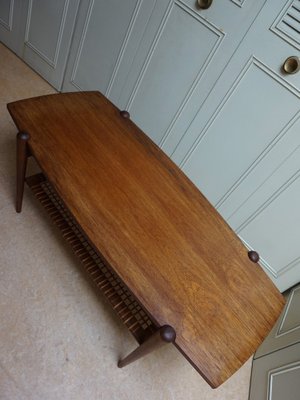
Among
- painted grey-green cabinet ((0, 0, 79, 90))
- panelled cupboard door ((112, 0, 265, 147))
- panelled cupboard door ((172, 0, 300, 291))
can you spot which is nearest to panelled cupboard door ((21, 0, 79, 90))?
painted grey-green cabinet ((0, 0, 79, 90))

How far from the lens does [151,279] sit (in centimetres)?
98

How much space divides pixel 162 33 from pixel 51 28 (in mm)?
838

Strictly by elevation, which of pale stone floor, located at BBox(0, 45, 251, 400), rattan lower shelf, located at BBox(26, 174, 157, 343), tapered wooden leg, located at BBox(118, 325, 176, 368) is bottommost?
pale stone floor, located at BBox(0, 45, 251, 400)

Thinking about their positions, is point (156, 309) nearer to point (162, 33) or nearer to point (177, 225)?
point (177, 225)

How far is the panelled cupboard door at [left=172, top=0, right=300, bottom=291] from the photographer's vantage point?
131 centimetres

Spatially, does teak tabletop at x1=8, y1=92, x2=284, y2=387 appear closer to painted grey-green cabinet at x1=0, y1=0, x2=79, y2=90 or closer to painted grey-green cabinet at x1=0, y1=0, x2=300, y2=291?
painted grey-green cabinet at x1=0, y1=0, x2=300, y2=291

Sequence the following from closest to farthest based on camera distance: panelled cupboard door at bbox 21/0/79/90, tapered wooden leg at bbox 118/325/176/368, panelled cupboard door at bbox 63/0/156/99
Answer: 1. tapered wooden leg at bbox 118/325/176/368
2. panelled cupboard door at bbox 63/0/156/99
3. panelled cupboard door at bbox 21/0/79/90

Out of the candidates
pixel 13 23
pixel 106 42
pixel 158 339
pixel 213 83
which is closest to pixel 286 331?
pixel 158 339

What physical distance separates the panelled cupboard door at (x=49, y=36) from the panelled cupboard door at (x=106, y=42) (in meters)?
0.06

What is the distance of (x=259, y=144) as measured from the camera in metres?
1.49

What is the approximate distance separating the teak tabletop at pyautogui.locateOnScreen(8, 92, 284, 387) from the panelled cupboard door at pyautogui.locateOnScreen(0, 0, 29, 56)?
112cm

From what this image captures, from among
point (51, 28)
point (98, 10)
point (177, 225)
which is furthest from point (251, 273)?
point (51, 28)

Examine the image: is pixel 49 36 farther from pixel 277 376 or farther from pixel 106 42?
pixel 277 376

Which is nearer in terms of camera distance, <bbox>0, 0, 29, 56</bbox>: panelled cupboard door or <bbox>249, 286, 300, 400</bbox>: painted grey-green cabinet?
<bbox>249, 286, 300, 400</bbox>: painted grey-green cabinet
